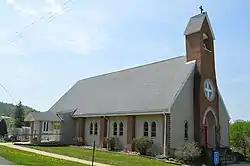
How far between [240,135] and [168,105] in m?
13.6

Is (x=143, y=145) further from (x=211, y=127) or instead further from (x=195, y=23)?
(x=195, y=23)

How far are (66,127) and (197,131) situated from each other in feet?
53.3

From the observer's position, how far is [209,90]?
29844 mm

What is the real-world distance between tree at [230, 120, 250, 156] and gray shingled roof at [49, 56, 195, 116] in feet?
37.0

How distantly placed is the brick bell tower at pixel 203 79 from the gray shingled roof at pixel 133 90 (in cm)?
114

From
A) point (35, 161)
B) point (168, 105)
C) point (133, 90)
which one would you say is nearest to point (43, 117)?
point (133, 90)

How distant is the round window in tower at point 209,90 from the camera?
29345 mm

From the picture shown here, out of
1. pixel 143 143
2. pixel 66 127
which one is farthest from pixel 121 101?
pixel 66 127

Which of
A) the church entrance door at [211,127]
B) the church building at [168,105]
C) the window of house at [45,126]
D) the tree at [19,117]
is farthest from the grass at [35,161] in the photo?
the tree at [19,117]

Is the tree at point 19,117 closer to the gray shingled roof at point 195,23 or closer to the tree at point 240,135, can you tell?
the tree at point 240,135

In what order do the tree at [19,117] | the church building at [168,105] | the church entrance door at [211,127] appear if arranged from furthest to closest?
the tree at [19,117], the church entrance door at [211,127], the church building at [168,105]

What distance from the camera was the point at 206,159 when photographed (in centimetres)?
2595

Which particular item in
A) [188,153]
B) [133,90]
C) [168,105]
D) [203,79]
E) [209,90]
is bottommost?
[188,153]

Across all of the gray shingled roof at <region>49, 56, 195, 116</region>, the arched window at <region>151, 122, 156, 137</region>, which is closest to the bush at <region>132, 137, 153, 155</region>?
the arched window at <region>151, 122, 156, 137</region>
